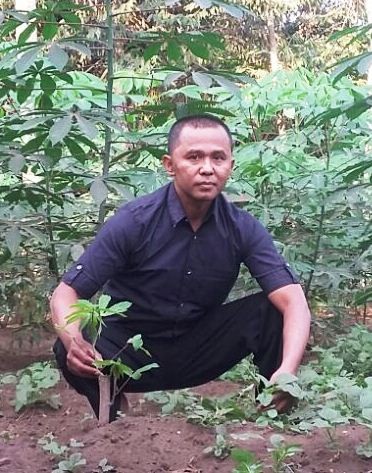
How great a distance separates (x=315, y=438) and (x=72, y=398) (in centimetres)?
150

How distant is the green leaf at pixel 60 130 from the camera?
108 inches

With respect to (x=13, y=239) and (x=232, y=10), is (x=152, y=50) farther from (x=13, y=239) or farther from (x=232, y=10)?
(x=13, y=239)

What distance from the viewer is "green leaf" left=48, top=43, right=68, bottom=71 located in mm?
2691

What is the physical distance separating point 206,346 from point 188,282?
0.85 feet

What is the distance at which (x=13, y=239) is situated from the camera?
9.85 ft

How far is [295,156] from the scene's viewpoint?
4.12 metres

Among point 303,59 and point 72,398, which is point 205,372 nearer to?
point 72,398

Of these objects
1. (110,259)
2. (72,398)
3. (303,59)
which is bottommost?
(72,398)

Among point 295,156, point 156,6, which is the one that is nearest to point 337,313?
point 295,156

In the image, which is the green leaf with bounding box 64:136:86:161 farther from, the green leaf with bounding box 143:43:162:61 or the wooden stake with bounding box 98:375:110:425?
the wooden stake with bounding box 98:375:110:425

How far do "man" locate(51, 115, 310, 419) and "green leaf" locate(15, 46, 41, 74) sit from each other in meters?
0.55

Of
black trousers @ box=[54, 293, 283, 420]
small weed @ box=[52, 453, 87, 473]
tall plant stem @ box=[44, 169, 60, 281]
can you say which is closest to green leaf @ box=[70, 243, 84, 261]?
tall plant stem @ box=[44, 169, 60, 281]

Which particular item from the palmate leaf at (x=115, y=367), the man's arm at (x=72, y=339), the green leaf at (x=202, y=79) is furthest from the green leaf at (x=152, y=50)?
the palmate leaf at (x=115, y=367)

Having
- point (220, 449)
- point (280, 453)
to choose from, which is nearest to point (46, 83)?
point (220, 449)
